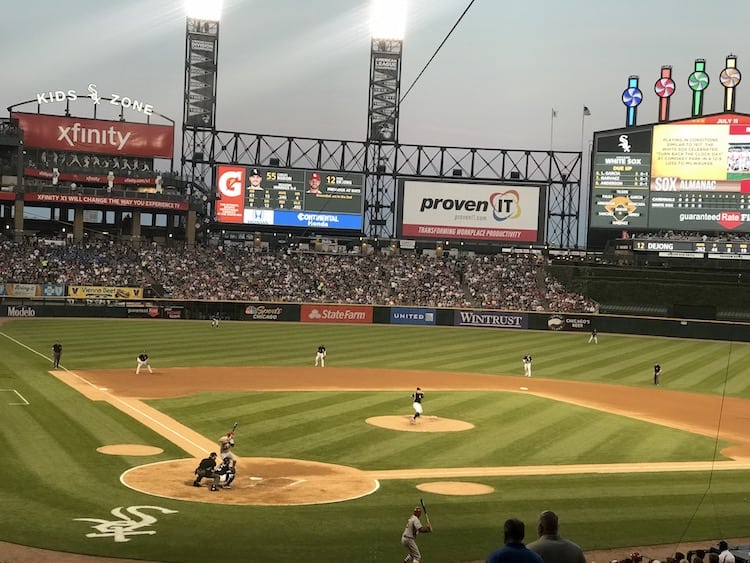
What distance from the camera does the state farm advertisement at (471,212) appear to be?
8738cm

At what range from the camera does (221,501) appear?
63.2 ft

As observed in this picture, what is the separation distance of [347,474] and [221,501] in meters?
4.07

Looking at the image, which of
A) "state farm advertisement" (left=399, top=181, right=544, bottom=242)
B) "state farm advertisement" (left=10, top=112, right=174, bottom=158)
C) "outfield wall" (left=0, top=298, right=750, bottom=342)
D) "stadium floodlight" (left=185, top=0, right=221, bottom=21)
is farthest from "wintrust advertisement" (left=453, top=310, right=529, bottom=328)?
"stadium floodlight" (left=185, top=0, right=221, bottom=21)

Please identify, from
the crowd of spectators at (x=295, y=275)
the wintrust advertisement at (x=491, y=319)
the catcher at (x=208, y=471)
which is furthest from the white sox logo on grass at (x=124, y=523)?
the wintrust advertisement at (x=491, y=319)

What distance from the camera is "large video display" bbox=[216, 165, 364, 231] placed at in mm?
85562

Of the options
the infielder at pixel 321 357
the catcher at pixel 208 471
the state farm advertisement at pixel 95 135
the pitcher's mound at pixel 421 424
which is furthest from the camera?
the state farm advertisement at pixel 95 135

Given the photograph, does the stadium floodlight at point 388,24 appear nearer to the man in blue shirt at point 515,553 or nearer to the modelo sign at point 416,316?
the modelo sign at point 416,316

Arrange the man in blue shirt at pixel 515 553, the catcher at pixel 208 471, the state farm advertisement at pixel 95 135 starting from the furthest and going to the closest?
the state farm advertisement at pixel 95 135 < the catcher at pixel 208 471 < the man in blue shirt at pixel 515 553

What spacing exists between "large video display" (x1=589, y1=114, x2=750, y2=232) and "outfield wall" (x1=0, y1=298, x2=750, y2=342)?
409 inches

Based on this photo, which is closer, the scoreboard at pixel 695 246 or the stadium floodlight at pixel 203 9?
the scoreboard at pixel 695 246

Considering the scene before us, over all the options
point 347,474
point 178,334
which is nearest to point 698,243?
point 178,334

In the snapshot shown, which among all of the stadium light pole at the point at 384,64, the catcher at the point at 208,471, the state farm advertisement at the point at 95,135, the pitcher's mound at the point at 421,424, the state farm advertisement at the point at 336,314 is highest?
the stadium light pole at the point at 384,64

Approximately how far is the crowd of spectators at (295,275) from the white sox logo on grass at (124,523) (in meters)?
54.7

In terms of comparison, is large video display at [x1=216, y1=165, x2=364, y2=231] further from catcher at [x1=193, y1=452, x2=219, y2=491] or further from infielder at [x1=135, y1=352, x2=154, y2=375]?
catcher at [x1=193, y1=452, x2=219, y2=491]
